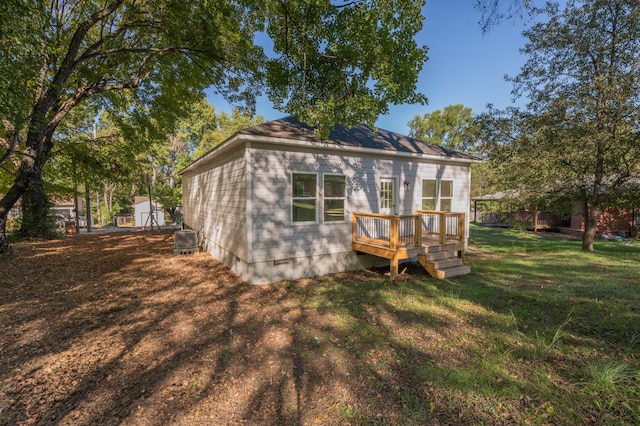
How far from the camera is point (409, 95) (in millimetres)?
7383

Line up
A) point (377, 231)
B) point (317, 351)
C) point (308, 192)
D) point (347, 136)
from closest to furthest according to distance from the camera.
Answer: point (317, 351), point (308, 192), point (377, 231), point (347, 136)

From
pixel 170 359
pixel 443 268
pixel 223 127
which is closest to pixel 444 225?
pixel 443 268

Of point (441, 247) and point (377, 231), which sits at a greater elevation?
point (377, 231)

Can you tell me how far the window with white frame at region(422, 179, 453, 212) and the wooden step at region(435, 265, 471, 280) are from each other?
2.48 meters

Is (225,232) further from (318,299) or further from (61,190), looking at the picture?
(61,190)

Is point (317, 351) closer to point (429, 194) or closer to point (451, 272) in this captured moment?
point (451, 272)

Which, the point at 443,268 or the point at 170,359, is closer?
the point at 170,359

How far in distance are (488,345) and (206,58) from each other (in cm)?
1025

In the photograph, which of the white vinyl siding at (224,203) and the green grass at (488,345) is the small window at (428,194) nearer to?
the green grass at (488,345)

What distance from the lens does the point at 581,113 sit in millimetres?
9047

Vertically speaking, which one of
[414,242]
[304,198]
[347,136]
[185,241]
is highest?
[347,136]

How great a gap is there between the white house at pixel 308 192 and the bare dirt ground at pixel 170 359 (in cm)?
109

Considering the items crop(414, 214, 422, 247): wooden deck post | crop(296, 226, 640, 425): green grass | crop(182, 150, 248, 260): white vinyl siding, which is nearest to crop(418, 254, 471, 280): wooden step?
crop(296, 226, 640, 425): green grass

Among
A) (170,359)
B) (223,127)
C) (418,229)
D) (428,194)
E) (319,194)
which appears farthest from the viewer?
(223,127)
